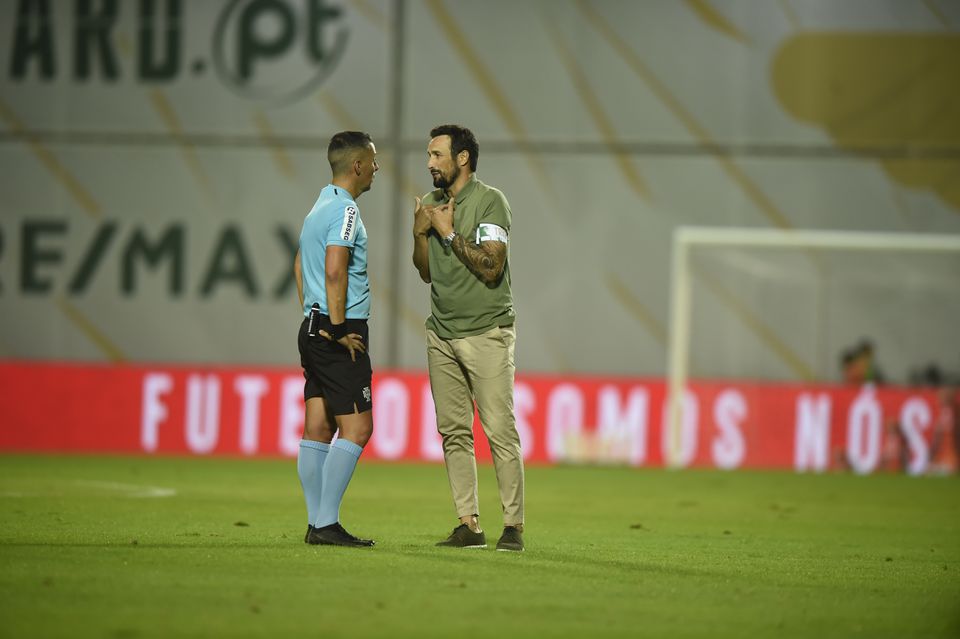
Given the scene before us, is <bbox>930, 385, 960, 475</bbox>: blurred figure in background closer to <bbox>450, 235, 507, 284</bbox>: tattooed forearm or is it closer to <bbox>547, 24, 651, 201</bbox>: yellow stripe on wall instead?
<bbox>547, 24, 651, 201</bbox>: yellow stripe on wall

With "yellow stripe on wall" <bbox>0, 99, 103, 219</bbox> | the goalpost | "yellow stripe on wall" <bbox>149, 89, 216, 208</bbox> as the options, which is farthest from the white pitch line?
"yellow stripe on wall" <bbox>0, 99, 103, 219</bbox>

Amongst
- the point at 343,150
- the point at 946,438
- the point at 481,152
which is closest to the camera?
the point at 343,150

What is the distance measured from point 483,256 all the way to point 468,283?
24cm

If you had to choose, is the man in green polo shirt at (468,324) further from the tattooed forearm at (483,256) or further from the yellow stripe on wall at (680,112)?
the yellow stripe on wall at (680,112)

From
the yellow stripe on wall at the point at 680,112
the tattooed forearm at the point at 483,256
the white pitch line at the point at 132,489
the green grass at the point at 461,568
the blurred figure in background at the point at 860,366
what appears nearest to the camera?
the green grass at the point at 461,568

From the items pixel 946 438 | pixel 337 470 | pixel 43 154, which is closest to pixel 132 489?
pixel 337 470

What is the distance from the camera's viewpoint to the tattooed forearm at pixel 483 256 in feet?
27.2

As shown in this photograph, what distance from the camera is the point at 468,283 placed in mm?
8469

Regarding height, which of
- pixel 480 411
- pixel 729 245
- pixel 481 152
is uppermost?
pixel 481 152

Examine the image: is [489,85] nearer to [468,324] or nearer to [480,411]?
[468,324]

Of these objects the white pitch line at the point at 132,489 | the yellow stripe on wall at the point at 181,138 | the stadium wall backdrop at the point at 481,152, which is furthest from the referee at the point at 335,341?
the yellow stripe on wall at the point at 181,138

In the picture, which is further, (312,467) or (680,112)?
(680,112)

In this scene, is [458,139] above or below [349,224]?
above

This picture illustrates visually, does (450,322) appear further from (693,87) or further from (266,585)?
(693,87)
